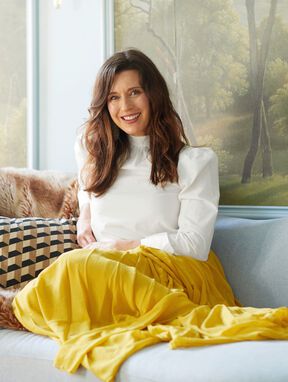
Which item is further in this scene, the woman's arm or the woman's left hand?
the woman's arm

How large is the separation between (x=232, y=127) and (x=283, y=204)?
1.18 feet

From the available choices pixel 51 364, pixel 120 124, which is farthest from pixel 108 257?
pixel 120 124

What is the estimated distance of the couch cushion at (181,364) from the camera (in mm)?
1741

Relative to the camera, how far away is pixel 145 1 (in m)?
3.17

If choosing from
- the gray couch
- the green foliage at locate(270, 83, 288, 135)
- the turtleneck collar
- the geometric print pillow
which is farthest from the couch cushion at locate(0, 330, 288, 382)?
the green foliage at locate(270, 83, 288, 135)

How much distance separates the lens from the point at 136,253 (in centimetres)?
243

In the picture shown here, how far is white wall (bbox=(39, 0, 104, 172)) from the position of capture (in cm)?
338

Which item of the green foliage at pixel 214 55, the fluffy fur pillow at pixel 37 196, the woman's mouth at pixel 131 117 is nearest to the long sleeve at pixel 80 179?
the fluffy fur pillow at pixel 37 196

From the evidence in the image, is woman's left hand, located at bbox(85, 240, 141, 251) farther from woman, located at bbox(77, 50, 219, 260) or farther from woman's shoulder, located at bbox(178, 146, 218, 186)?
woman's shoulder, located at bbox(178, 146, 218, 186)

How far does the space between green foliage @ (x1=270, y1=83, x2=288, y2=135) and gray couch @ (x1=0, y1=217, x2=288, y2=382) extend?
373 millimetres

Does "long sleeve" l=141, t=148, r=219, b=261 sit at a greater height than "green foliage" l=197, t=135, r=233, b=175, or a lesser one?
lesser

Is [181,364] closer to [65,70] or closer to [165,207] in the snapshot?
[165,207]

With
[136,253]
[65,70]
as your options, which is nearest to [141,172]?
[136,253]

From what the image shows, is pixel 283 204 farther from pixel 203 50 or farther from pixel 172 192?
pixel 203 50
